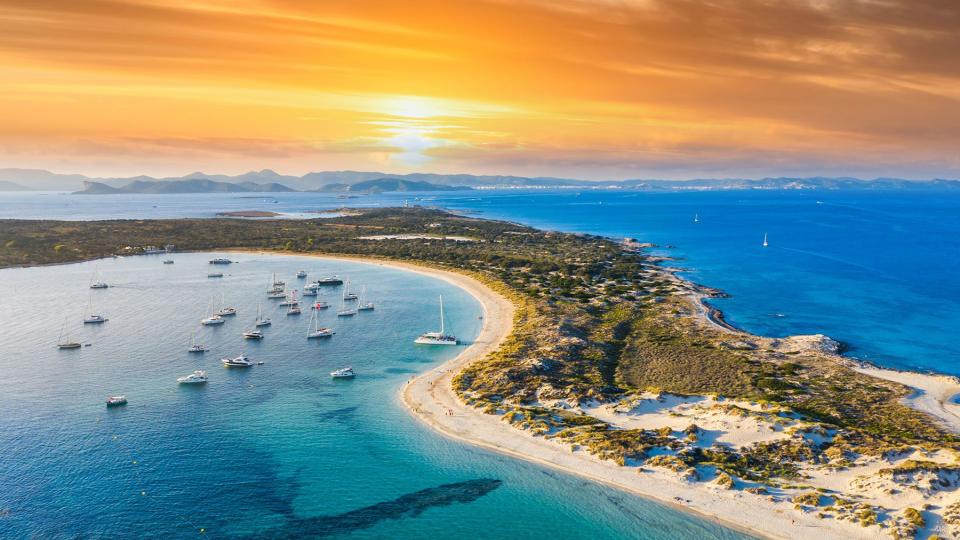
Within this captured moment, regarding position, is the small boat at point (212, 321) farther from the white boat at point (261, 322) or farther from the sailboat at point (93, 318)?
the sailboat at point (93, 318)

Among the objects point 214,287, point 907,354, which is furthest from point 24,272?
point 907,354

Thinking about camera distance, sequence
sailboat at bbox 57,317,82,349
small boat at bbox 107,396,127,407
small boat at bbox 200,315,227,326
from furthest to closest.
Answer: small boat at bbox 200,315,227,326 → sailboat at bbox 57,317,82,349 → small boat at bbox 107,396,127,407

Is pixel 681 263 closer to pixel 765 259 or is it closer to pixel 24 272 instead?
pixel 765 259

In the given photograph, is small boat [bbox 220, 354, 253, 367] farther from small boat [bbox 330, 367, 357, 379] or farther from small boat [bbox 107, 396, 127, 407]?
small boat [bbox 107, 396, 127, 407]

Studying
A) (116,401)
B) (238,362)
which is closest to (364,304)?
(238,362)

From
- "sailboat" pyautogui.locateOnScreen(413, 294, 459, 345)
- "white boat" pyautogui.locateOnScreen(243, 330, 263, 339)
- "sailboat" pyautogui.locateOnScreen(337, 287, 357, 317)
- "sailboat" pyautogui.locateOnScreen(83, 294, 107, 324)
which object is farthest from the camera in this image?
"sailboat" pyautogui.locateOnScreen(337, 287, 357, 317)

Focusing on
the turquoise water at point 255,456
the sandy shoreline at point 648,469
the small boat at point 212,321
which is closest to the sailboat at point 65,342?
the turquoise water at point 255,456

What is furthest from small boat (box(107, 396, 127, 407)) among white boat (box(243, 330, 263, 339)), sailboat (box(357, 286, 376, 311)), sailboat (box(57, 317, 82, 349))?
sailboat (box(357, 286, 376, 311))
